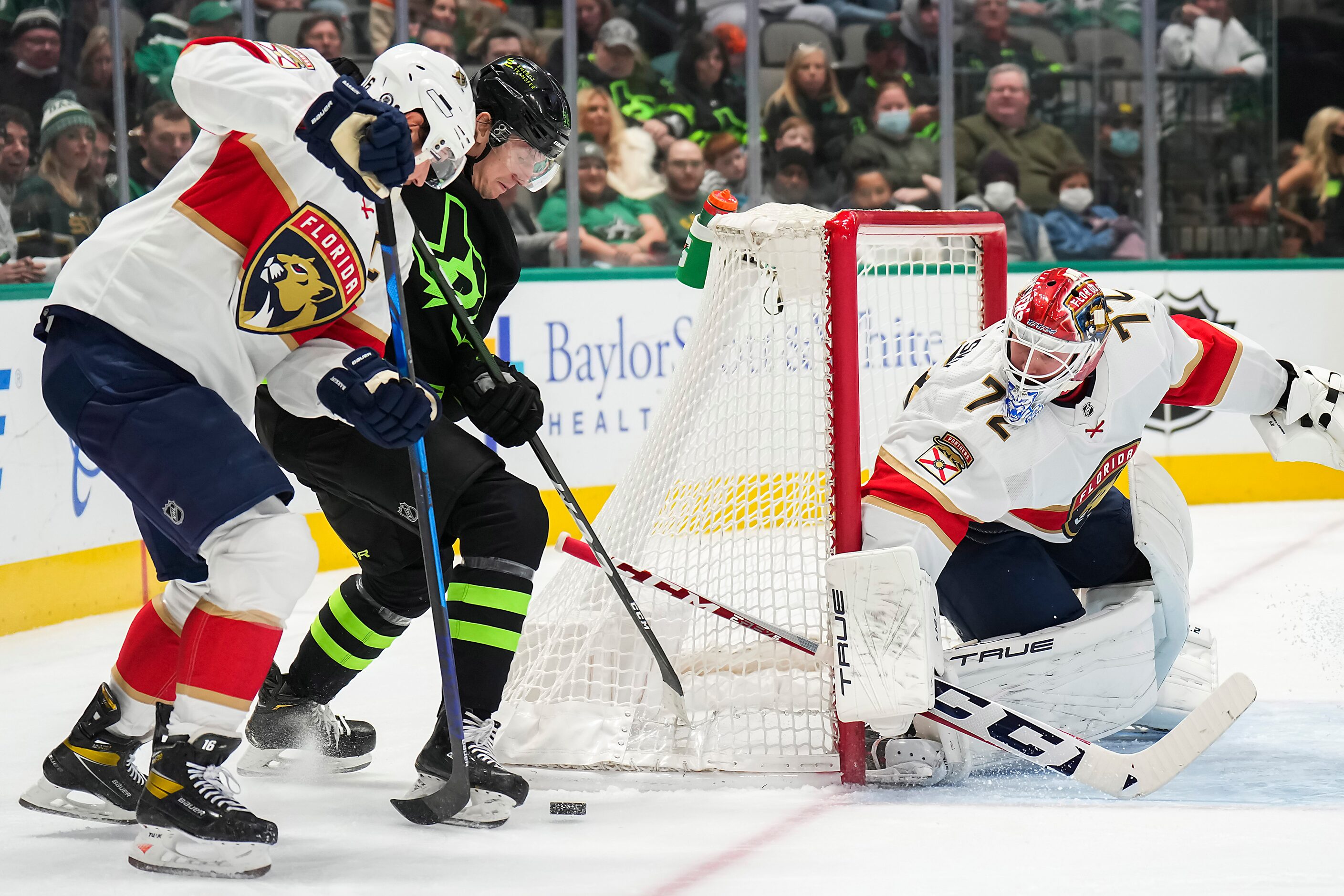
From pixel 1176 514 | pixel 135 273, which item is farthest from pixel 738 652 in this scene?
pixel 135 273

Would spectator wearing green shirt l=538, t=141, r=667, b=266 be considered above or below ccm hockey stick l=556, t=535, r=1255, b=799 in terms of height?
above

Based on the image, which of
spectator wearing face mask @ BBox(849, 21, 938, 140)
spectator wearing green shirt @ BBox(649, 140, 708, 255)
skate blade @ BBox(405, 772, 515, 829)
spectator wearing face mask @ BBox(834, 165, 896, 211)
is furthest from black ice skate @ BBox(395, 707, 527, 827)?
spectator wearing face mask @ BBox(849, 21, 938, 140)

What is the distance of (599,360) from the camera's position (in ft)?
16.2

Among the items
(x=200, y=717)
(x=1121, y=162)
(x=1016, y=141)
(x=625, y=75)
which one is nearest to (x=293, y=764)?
(x=200, y=717)

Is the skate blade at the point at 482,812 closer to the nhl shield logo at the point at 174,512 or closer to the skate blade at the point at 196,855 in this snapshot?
the skate blade at the point at 196,855

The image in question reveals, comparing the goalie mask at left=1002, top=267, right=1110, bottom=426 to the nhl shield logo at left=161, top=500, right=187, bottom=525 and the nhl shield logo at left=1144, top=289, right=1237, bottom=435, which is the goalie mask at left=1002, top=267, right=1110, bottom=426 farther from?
the nhl shield logo at left=1144, top=289, right=1237, bottom=435

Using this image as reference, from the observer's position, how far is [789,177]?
5.89m

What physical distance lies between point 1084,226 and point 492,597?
4529 mm

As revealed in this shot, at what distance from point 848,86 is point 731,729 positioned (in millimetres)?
4004

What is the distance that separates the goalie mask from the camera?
2275mm

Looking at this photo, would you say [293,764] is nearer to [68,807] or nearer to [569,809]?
[68,807]

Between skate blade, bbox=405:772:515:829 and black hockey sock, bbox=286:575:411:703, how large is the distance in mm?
341

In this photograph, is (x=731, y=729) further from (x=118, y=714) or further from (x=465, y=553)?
→ (x=118, y=714)

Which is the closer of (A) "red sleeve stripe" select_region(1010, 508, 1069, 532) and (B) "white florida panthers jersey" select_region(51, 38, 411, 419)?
(B) "white florida panthers jersey" select_region(51, 38, 411, 419)
